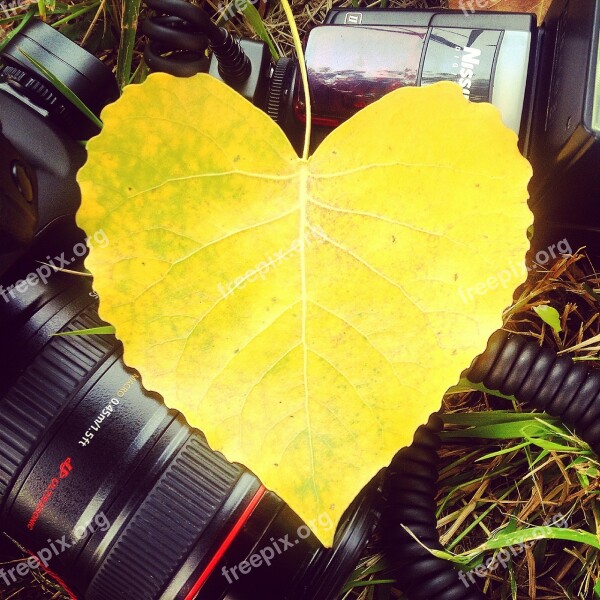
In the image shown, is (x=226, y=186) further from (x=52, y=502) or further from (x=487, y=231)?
(x=52, y=502)

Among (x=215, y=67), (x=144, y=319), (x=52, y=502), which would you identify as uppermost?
(x=215, y=67)

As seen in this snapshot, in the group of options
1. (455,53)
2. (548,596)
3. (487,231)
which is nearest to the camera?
(487,231)

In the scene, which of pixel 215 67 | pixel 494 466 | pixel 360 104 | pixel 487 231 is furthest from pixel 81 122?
pixel 494 466

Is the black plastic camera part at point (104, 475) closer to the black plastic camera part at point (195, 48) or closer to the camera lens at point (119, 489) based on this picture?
the camera lens at point (119, 489)
